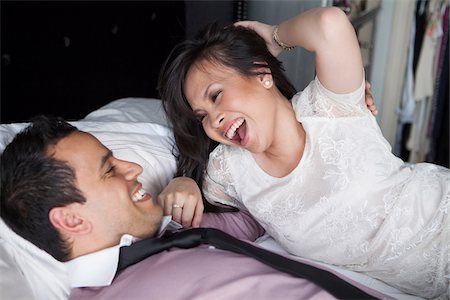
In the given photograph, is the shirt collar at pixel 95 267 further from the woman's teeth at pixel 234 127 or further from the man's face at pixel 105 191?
the woman's teeth at pixel 234 127

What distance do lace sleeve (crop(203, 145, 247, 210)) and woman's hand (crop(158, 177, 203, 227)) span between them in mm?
119

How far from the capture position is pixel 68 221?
1.00 metres

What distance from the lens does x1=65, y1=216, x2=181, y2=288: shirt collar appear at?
1.05 m

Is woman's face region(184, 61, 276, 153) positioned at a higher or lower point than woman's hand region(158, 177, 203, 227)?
higher

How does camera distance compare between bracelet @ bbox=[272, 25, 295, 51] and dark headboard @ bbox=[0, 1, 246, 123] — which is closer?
bracelet @ bbox=[272, 25, 295, 51]

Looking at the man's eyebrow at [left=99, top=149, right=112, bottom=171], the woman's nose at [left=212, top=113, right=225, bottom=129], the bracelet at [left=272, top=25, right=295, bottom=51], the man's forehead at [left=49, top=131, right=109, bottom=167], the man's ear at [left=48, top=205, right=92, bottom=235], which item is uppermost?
the bracelet at [left=272, top=25, right=295, bottom=51]

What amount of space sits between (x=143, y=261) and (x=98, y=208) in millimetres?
166

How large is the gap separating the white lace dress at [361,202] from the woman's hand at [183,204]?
21 centimetres

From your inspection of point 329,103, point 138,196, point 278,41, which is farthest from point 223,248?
point 278,41

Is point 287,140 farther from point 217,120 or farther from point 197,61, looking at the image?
point 197,61

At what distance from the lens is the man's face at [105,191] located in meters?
1.00

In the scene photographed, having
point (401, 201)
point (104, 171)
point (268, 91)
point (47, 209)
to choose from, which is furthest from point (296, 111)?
point (47, 209)

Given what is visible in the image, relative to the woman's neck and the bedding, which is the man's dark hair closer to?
the bedding

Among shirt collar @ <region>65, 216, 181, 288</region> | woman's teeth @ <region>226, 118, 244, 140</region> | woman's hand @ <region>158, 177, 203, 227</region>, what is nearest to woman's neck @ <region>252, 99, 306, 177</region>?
woman's teeth @ <region>226, 118, 244, 140</region>
